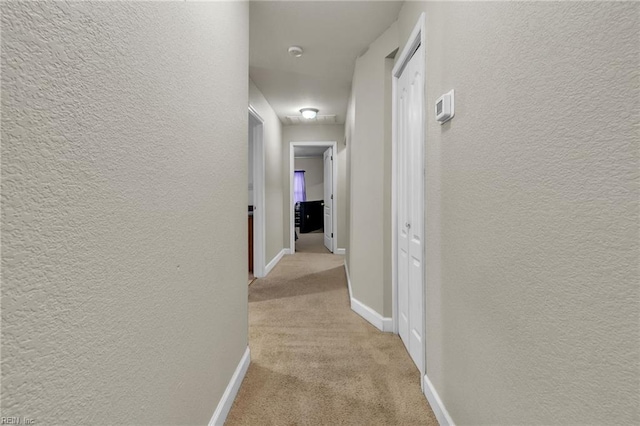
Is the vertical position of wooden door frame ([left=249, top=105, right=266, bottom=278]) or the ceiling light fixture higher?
the ceiling light fixture

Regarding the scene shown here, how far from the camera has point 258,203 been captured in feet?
13.7

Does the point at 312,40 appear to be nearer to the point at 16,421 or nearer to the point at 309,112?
the point at 309,112

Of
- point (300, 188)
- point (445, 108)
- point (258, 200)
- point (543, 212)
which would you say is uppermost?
point (300, 188)

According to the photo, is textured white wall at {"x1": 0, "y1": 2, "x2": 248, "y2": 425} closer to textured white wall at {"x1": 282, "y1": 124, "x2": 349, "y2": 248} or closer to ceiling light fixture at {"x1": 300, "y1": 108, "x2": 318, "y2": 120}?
ceiling light fixture at {"x1": 300, "y1": 108, "x2": 318, "y2": 120}

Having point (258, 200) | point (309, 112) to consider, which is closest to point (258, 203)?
point (258, 200)

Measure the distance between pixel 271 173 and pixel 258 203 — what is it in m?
0.80

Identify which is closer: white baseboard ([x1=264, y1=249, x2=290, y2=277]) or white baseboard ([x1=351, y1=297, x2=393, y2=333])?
white baseboard ([x1=351, y1=297, x2=393, y2=333])

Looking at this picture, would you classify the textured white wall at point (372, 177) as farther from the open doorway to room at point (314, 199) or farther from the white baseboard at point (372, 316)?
the open doorway to room at point (314, 199)

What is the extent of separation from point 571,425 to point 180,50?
4.81 ft

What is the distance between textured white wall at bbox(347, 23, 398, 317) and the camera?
252cm

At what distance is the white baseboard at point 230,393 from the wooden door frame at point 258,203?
7.34 feet

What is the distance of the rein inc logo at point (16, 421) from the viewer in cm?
48

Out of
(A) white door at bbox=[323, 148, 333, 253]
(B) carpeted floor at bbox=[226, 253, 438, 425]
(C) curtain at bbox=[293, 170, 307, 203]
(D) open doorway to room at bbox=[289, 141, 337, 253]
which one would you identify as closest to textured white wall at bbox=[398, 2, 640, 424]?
(B) carpeted floor at bbox=[226, 253, 438, 425]

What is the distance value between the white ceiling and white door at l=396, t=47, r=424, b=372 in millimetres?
524
